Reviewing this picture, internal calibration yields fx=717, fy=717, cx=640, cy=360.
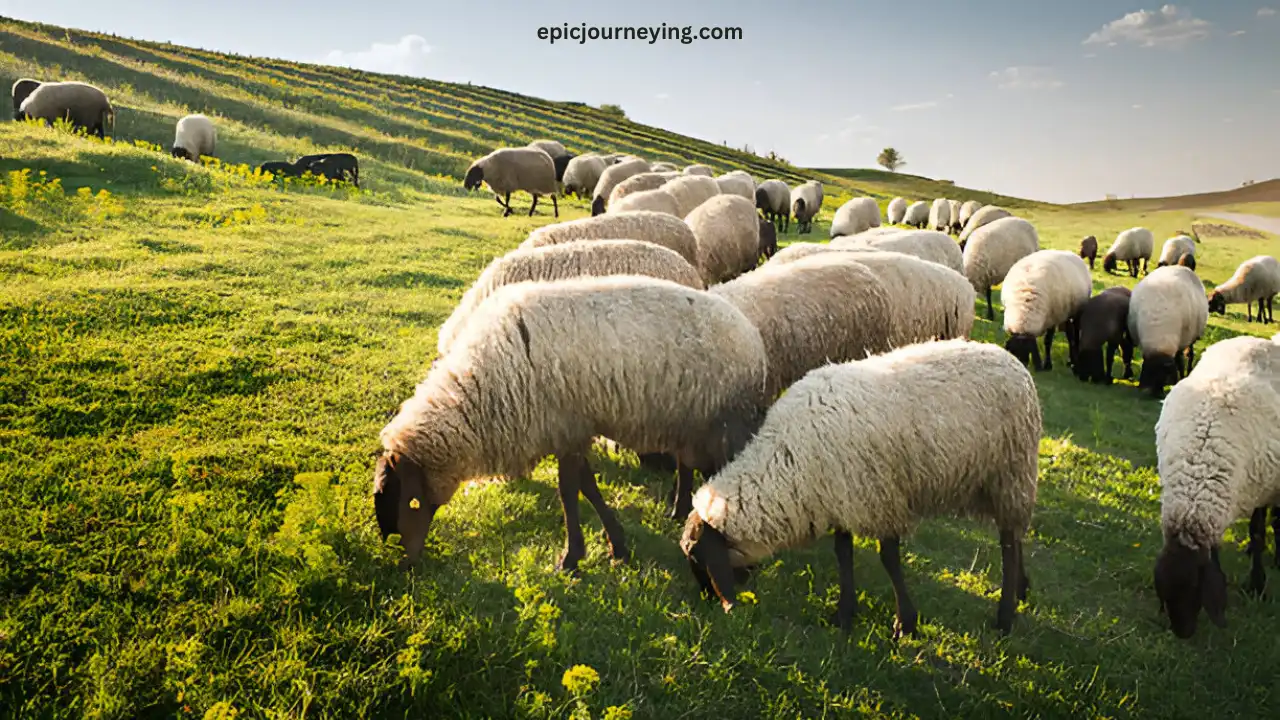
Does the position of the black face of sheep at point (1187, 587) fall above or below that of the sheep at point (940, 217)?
below

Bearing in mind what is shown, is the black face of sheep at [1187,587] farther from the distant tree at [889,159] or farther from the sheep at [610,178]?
the distant tree at [889,159]

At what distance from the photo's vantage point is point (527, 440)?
433 cm

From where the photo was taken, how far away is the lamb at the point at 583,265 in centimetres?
641

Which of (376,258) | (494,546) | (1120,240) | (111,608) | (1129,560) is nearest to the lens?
(111,608)

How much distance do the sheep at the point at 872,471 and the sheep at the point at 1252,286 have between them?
16.4 meters

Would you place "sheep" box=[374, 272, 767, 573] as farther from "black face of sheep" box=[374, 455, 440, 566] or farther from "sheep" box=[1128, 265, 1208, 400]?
"sheep" box=[1128, 265, 1208, 400]

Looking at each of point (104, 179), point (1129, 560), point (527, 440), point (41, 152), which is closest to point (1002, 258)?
point (1129, 560)

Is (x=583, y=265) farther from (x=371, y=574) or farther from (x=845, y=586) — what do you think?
(x=845, y=586)

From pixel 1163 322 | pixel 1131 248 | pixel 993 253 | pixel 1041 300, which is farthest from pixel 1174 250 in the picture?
pixel 1041 300

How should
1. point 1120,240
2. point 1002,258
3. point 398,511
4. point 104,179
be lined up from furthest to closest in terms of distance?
point 1120,240 → point 1002,258 → point 104,179 → point 398,511

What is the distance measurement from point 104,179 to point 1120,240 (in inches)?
1031

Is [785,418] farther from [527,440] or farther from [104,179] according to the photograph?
[104,179]

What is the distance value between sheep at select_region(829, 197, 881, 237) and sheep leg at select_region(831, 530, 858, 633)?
18.6 m

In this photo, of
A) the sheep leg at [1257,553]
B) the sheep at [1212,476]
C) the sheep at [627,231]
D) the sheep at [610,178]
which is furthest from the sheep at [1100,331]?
the sheep at [610,178]
